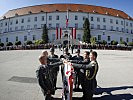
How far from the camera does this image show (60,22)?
8006 centimetres

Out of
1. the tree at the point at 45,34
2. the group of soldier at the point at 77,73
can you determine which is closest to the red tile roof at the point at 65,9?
the tree at the point at 45,34

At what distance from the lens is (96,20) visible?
83.5 meters

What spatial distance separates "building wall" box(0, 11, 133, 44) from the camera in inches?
3152

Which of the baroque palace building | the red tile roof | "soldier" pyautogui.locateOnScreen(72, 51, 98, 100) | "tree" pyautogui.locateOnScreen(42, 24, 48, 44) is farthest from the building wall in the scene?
"soldier" pyautogui.locateOnScreen(72, 51, 98, 100)

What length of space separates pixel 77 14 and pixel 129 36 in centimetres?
2811

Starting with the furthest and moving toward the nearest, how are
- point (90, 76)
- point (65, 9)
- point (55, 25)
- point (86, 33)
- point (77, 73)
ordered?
point (65, 9) < point (55, 25) < point (86, 33) < point (77, 73) < point (90, 76)

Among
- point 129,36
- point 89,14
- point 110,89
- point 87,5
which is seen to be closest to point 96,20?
point 89,14

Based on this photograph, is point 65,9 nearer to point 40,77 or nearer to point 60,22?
point 60,22

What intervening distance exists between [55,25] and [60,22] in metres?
2.39

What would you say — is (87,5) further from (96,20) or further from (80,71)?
(80,71)

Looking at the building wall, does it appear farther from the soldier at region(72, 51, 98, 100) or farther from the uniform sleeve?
the uniform sleeve

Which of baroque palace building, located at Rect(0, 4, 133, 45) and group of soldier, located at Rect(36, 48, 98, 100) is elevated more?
baroque palace building, located at Rect(0, 4, 133, 45)

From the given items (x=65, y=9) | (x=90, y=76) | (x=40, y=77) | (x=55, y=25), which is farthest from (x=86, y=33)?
(x=40, y=77)

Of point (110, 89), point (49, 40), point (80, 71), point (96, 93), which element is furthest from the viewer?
point (49, 40)
